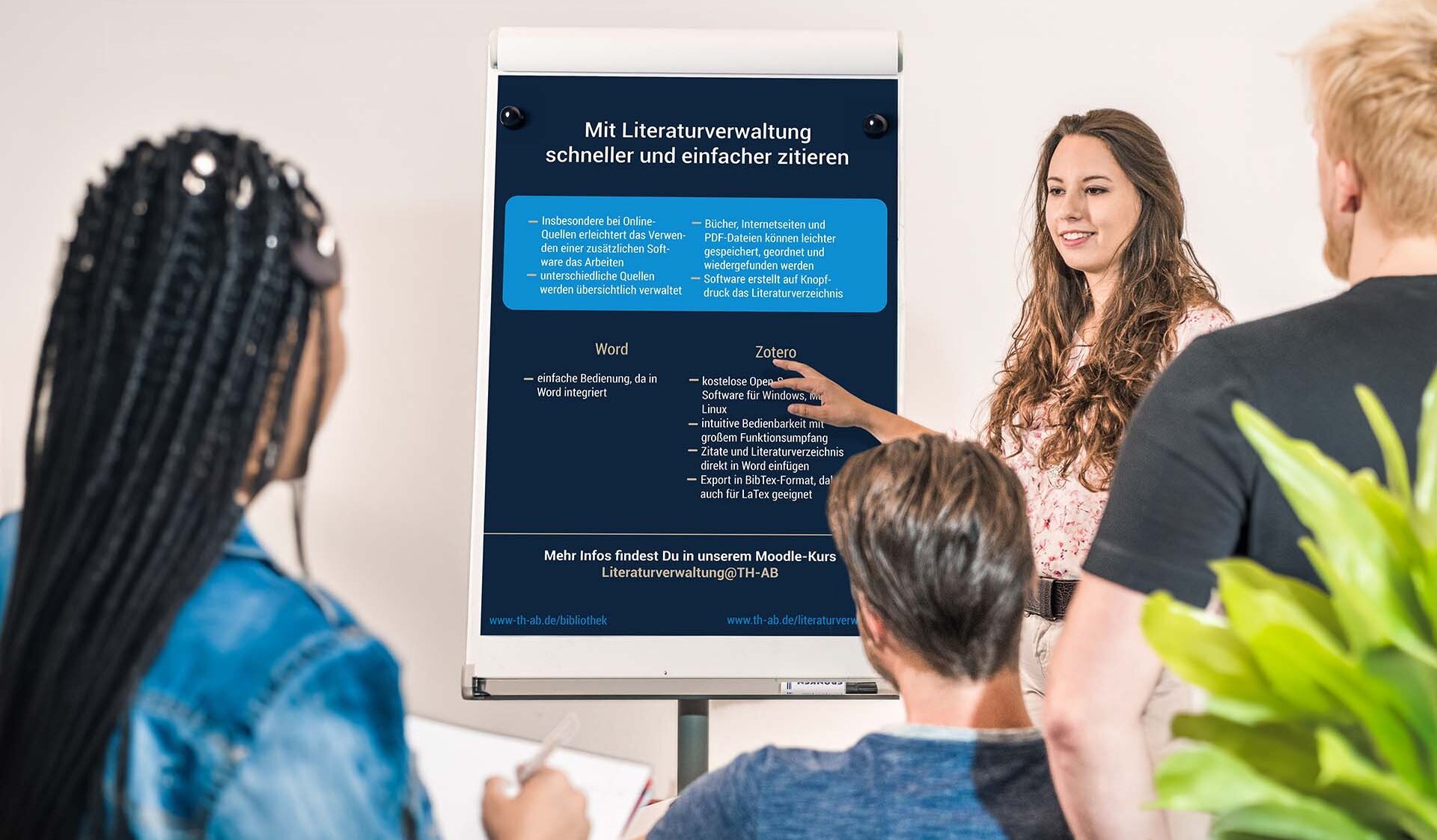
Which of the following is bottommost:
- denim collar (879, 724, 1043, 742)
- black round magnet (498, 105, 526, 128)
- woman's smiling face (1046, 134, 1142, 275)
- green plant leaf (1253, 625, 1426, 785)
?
denim collar (879, 724, 1043, 742)

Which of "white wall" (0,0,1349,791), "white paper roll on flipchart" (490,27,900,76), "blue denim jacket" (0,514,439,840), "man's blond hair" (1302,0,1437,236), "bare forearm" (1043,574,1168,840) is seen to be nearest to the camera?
"blue denim jacket" (0,514,439,840)

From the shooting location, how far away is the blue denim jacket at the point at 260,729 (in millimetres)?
837

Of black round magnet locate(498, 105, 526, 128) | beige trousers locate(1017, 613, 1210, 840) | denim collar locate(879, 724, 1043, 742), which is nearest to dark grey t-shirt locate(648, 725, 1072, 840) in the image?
denim collar locate(879, 724, 1043, 742)

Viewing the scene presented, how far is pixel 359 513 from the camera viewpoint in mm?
2764

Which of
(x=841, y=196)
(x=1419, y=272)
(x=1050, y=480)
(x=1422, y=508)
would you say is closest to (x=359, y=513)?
(x=841, y=196)

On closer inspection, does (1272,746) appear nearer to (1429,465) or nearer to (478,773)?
(1429,465)

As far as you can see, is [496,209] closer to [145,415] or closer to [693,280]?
[693,280]

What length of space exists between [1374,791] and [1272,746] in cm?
5

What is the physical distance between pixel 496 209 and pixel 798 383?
2.09 ft

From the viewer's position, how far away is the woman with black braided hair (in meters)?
0.85

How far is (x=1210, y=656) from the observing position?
677 millimetres

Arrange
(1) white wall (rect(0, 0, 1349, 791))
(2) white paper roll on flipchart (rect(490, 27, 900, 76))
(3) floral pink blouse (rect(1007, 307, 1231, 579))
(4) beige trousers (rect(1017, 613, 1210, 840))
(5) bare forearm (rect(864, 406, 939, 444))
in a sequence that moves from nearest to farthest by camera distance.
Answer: (4) beige trousers (rect(1017, 613, 1210, 840)) → (3) floral pink blouse (rect(1007, 307, 1231, 579)) → (5) bare forearm (rect(864, 406, 939, 444)) → (2) white paper roll on flipchart (rect(490, 27, 900, 76)) → (1) white wall (rect(0, 0, 1349, 791))

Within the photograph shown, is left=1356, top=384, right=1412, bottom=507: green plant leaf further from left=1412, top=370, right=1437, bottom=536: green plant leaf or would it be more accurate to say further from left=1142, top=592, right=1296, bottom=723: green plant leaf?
left=1142, top=592, right=1296, bottom=723: green plant leaf

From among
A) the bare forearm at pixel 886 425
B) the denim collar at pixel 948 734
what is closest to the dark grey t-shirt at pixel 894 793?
the denim collar at pixel 948 734
